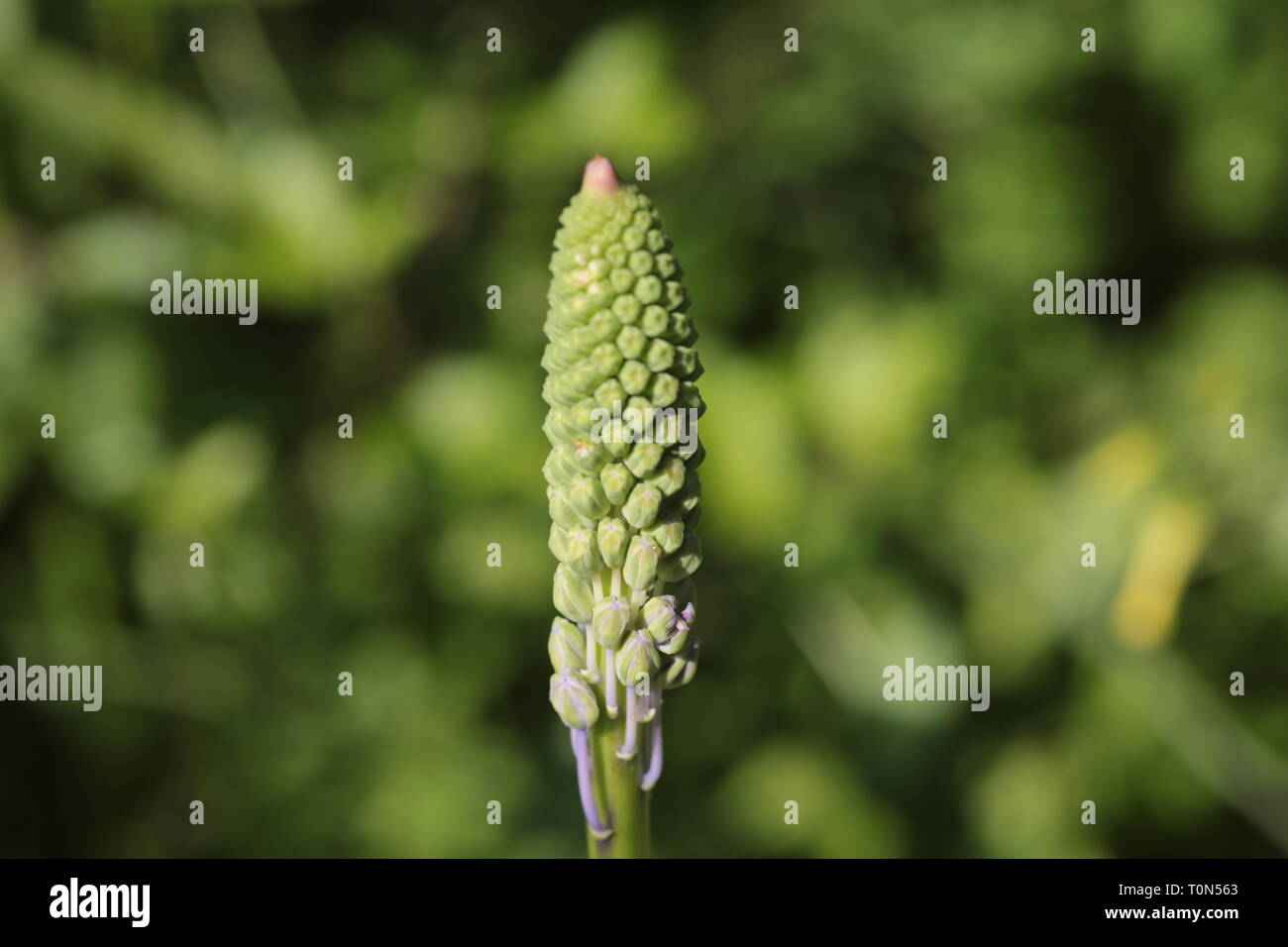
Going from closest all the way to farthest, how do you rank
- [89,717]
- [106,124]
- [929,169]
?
1. [106,124]
2. [89,717]
3. [929,169]

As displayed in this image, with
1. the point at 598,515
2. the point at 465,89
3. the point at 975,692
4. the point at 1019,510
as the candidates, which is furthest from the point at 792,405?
the point at 598,515

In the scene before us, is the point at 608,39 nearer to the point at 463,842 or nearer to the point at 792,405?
the point at 792,405

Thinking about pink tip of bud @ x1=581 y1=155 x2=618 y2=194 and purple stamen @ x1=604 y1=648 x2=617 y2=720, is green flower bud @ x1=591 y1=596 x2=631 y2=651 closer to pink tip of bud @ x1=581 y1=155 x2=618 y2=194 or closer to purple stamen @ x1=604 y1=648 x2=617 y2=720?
purple stamen @ x1=604 y1=648 x2=617 y2=720

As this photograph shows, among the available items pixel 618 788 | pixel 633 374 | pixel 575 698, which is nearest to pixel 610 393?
pixel 633 374

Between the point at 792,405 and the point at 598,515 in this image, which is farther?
the point at 792,405

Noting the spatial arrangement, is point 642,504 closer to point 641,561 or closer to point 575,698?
point 641,561

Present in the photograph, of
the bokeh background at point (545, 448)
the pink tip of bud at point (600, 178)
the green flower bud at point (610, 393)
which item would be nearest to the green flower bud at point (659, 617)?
the green flower bud at point (610, 393)

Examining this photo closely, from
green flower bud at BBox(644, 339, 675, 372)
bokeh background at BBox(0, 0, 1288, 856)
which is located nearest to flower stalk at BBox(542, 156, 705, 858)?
green flower bud at BBox(644, 339, 675, 372)
